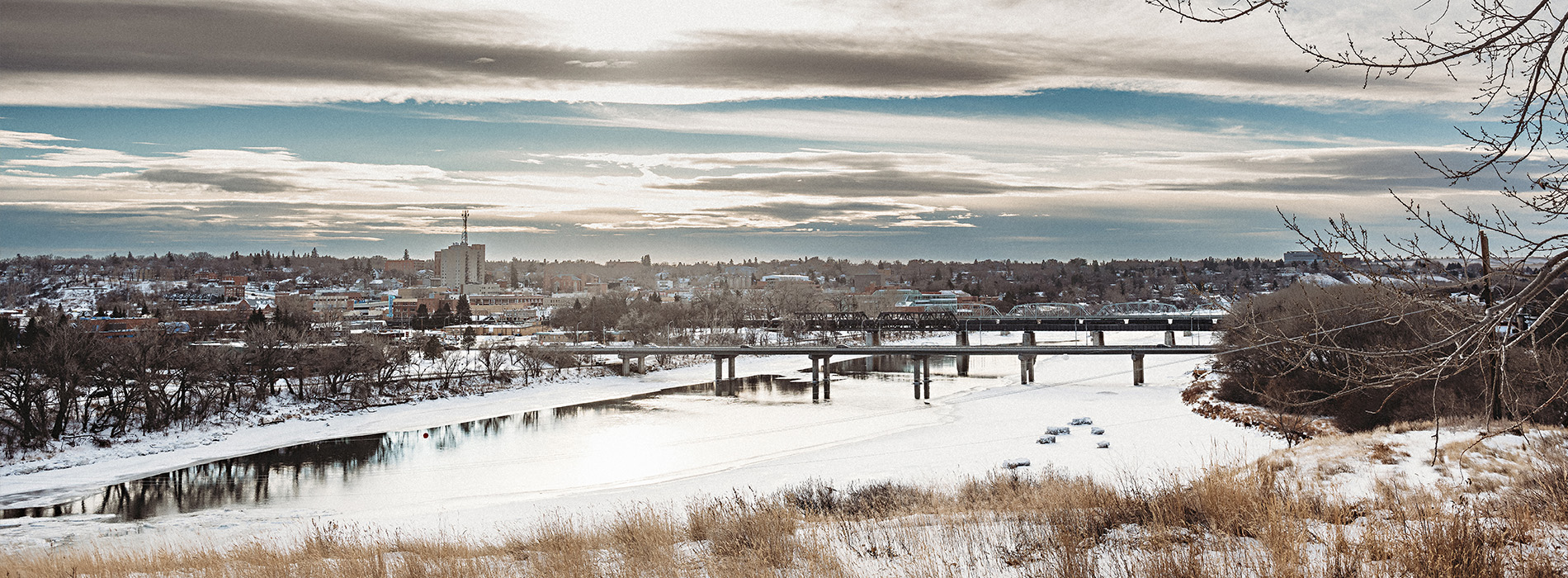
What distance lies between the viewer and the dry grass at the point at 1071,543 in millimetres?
6695

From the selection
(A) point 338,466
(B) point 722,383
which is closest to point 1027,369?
(B) point 722,383

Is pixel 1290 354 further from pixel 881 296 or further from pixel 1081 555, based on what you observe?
pixel 881 296

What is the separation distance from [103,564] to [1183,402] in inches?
1870

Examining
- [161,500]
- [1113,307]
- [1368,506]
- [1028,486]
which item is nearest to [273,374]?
[161,500]

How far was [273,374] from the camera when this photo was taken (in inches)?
2037

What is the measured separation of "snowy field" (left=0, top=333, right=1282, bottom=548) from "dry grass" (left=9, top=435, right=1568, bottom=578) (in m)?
3.92

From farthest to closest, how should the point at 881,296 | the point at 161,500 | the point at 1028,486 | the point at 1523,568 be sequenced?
the point at 881,296 < the point at 161,500 < the point at 1028,486 < the point at 1523,568

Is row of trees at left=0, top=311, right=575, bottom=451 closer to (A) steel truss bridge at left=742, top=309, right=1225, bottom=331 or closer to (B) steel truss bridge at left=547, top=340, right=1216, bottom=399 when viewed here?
(B) steel truss bridge at left=547, top=340, right=1216, bottom=399

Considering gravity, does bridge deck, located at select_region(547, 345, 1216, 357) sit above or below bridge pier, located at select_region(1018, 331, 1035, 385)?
above

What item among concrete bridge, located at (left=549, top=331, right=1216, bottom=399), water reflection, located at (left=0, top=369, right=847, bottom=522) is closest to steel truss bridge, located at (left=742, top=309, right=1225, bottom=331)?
concrete bridge, located at (left=549, top=331, right=1216, bottom=399)

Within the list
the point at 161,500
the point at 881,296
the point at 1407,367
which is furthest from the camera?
the point at 881,296

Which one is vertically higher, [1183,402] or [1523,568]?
[1523,568]

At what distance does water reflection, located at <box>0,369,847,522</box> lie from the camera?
27.1 m

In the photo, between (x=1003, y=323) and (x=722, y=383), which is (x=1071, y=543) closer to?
(x=722, y=383)
